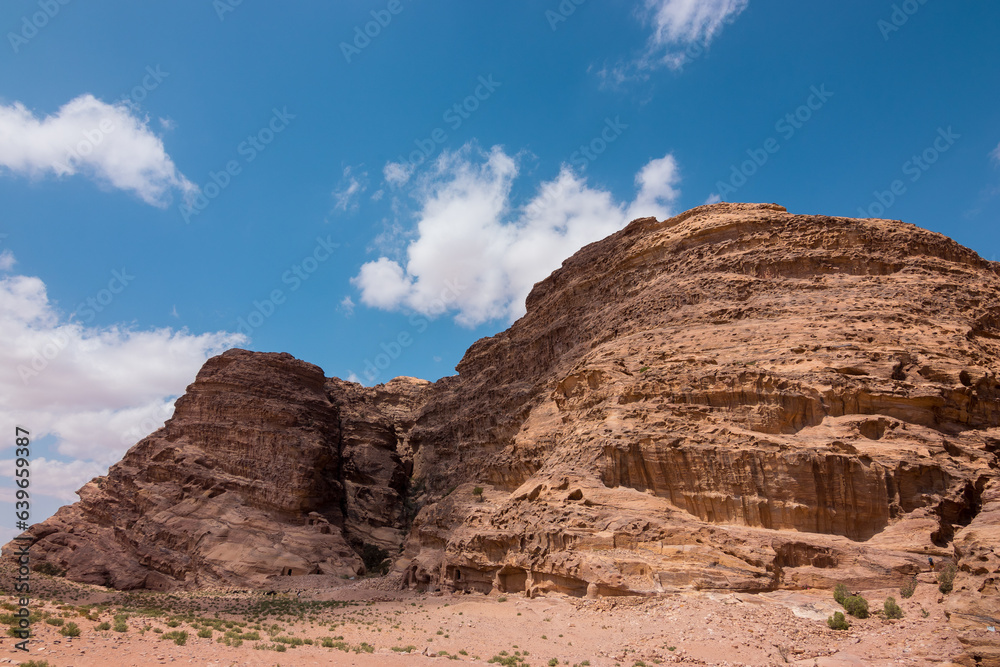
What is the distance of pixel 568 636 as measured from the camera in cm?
1989

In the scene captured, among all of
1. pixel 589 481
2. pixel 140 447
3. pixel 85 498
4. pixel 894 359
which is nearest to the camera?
pixel 894 359

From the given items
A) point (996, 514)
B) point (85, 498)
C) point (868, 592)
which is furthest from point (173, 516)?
point (996, 514)

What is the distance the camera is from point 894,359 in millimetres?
24281

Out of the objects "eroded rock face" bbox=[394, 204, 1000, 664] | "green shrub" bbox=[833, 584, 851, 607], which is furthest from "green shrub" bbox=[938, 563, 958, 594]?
"green shrub" bbox=[833, 584, 851, 607]

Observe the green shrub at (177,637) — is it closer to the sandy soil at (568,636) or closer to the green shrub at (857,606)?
the sandy soil at (568,636)

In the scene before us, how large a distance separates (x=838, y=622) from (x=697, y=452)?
7886 millimetres

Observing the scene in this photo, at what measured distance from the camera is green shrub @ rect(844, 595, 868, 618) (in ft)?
59.9

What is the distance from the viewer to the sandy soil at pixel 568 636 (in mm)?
15297

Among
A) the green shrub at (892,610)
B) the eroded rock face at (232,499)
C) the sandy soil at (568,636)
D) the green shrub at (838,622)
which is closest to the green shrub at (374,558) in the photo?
the eroded rock face at (232,499)

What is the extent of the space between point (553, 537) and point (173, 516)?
111 feet

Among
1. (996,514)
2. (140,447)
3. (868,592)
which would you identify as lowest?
(868,592)

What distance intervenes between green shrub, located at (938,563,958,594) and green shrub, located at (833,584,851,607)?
2.50 metres

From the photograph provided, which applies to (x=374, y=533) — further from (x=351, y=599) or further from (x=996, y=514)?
(x=996, y=514)

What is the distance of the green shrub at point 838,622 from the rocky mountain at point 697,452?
7.16 ft
